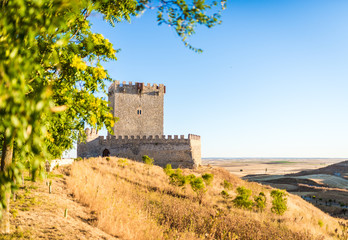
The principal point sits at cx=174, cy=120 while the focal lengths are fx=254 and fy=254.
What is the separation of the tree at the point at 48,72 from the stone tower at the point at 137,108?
2709cm

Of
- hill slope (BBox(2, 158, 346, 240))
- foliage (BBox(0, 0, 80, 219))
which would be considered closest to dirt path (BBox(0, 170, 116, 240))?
hill slope (BBox(2, 158, 346, 240))

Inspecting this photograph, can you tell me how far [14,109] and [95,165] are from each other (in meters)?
15.7

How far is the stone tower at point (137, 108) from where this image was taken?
34.2 metres

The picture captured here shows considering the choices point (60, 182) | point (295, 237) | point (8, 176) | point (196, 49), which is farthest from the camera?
point (60, 182)

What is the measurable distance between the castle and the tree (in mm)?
22253

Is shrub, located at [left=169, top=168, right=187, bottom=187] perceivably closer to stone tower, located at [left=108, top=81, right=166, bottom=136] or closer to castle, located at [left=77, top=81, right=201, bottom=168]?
castle, located at [left=77, top=81, right=201, bottom=168]

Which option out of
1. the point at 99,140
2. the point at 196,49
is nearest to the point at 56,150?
the point at 196,49

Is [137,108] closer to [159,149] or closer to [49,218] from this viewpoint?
[159,149]

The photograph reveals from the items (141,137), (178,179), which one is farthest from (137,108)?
(178,179)

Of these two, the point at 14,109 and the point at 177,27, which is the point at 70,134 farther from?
the point at 14,109

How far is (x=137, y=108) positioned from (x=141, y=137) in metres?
6.11

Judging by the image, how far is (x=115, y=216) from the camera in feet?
22.4

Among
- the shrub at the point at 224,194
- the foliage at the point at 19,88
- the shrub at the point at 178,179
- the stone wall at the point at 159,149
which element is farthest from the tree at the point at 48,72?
the stone wall at the point at 159,149

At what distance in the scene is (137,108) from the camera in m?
34.7
